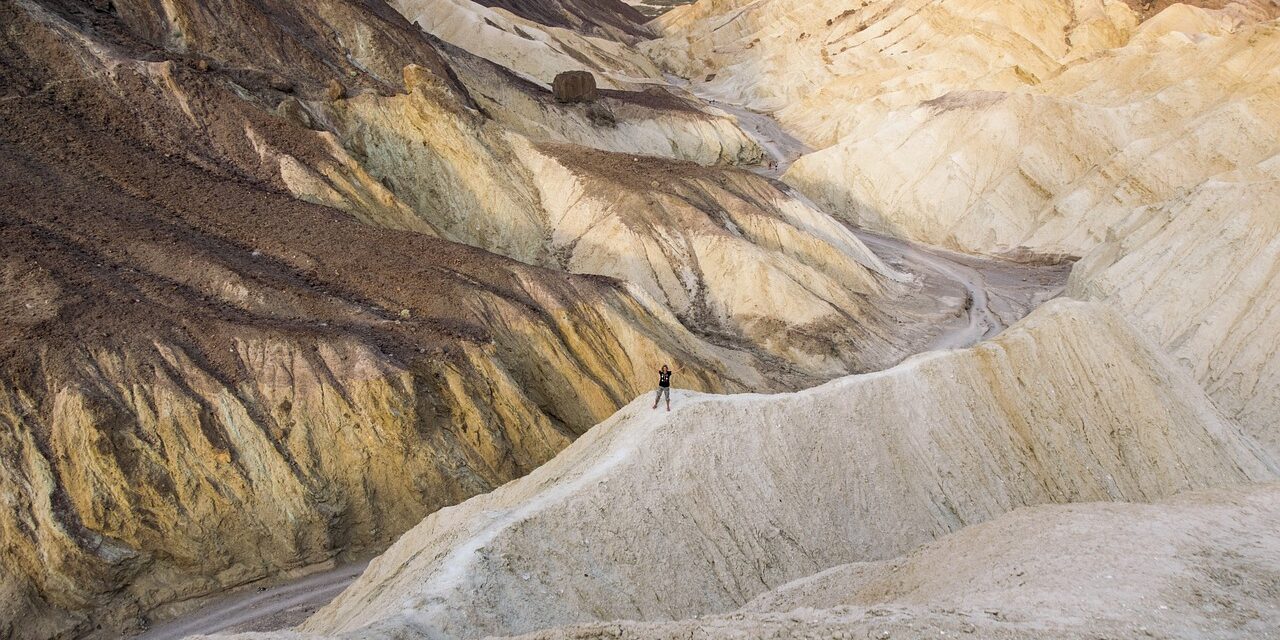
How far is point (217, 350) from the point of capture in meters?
21.3

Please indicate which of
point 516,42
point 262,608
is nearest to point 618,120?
point 516,42

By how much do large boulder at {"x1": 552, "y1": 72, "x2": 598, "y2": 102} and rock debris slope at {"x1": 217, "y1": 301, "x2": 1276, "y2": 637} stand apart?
4168 cm

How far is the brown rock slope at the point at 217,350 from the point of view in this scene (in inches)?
741

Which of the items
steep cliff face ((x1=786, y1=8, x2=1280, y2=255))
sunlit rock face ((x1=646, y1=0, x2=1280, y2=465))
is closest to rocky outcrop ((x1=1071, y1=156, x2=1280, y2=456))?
sunlit rock face ((x1=646, y1=0, x2=1280, y2=465))

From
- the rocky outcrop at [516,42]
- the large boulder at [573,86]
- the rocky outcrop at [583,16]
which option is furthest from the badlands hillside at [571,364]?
the rocky outcrop at [583,16]

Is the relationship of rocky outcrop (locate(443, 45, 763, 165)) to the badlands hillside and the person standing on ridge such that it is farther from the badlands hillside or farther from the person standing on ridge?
the person standing on ridge

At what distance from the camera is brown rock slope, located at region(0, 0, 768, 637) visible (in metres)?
18.8

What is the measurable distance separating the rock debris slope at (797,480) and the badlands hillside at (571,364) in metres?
0.08

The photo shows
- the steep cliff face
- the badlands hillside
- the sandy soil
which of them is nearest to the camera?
the badlands hillside

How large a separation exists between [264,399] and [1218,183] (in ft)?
107

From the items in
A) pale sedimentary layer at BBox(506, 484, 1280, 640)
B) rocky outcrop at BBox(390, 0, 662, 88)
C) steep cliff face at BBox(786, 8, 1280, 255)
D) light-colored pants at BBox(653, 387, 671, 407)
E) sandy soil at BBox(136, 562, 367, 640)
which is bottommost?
sandy soil at BBox(136, 562, 367, 640)

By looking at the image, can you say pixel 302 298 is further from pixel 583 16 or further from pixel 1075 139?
pixel 583 16

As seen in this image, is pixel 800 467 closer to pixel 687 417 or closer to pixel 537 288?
pixel 687 417

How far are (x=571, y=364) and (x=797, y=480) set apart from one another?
1032 centimetres
